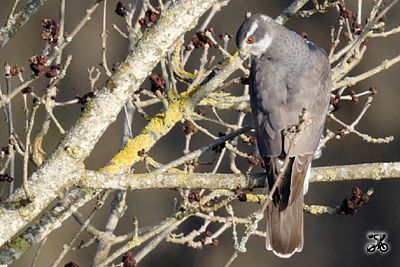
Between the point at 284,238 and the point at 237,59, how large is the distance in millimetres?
804

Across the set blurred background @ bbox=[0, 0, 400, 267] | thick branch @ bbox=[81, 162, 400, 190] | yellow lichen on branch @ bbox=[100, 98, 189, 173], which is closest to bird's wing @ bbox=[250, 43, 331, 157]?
yellow lichen on branch @ bbox=[100, 98, 189, 173]

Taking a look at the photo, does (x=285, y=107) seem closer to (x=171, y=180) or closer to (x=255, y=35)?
(x=255, y=35)

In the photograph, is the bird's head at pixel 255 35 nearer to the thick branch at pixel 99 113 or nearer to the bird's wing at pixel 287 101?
the bird's wing at pixel 287 101

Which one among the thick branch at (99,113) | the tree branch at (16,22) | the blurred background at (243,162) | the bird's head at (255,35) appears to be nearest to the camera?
the thick branch at (99,113)

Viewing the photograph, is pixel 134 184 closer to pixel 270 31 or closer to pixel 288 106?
pixel 288 106

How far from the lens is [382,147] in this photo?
842 cm

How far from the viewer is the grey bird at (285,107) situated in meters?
4.21

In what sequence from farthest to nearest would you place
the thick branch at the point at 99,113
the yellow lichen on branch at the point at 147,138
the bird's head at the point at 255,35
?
the bird's head at the point at 255,35 < the yellow lichen on branch at the point at 147,138 < the thick branch at the point at 99,113

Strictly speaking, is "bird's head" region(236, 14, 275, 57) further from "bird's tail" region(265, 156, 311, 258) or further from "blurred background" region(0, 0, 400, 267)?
"blurred background" region(0, 0, 400, 267)

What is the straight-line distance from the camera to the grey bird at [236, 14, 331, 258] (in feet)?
13.8

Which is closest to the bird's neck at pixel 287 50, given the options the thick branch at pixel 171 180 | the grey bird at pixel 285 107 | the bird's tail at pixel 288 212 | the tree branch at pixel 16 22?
the grey bird at pixel 285 107

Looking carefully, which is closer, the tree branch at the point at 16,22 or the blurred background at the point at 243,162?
the tree branch at the point at 16,22

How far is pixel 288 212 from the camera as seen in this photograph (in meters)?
4.32

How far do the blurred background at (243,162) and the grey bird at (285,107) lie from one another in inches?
142
